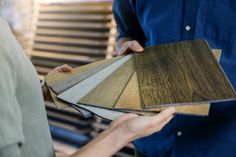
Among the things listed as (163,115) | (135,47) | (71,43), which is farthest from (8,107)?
(71,43)

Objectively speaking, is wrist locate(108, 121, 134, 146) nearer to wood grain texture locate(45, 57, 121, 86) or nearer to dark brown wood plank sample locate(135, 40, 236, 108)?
dark brown wood plank sample locate(135, 40, 236, 108)

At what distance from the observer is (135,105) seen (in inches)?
30.7

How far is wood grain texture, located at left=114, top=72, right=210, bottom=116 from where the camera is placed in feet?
2.31

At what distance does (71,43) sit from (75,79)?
1.62 meters

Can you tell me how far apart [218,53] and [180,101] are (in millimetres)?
301

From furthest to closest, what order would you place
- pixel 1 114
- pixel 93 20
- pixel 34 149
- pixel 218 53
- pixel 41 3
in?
pixel 41 3 < pixel 93 20 < pixel 218 53 < pixel 34 149 < pixel 1 114

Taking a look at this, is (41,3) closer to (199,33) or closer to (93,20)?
(93,20)

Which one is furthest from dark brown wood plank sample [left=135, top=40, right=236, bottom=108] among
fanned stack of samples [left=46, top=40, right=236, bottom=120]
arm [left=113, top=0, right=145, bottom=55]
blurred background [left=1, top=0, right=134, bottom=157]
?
blurred background [left=1, top=0, right=134, bottom=157]

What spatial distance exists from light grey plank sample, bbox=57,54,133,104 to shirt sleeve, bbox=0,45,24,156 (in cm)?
25

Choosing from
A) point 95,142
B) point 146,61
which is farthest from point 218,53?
point 95,142

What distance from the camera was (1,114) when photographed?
0.58m

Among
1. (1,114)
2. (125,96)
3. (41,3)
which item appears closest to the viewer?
(1,114)

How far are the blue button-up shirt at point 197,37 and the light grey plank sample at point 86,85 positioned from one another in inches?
8.6

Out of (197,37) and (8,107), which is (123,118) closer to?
(8,107)
